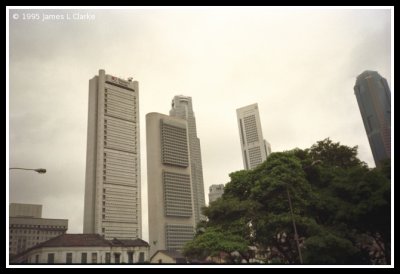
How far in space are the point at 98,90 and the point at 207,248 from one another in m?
140

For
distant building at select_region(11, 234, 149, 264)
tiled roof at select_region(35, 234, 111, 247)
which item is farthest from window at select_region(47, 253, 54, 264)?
tiled roof at select_region(35, 234, 111, 247)

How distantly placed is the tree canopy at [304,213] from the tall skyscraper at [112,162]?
116600mm

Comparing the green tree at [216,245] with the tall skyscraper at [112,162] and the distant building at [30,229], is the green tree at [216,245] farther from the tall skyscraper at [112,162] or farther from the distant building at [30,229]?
the tall skyscraper at [112,162]

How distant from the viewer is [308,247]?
26.1m

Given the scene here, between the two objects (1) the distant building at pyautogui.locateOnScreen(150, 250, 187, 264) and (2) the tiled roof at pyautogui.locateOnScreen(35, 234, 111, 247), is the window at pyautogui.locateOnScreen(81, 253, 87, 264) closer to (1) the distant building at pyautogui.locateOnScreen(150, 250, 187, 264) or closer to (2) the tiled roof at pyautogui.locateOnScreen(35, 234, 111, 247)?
(2) the tiled roof at pyautogui.locateOnScreen(35, 234, 111, 247)

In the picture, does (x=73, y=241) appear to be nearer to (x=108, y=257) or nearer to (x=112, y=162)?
(x=108, y=257)

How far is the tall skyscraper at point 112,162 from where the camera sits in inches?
5615

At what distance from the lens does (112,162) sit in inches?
6019

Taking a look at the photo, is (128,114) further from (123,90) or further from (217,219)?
(217,219)

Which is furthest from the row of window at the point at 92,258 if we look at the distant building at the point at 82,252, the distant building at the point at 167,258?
the distant building at the point at 167,258

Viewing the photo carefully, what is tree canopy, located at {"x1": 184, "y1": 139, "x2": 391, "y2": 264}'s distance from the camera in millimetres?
25812

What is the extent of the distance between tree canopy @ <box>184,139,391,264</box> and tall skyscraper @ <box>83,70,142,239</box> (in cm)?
11660

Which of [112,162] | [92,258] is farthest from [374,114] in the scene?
[112,162]
